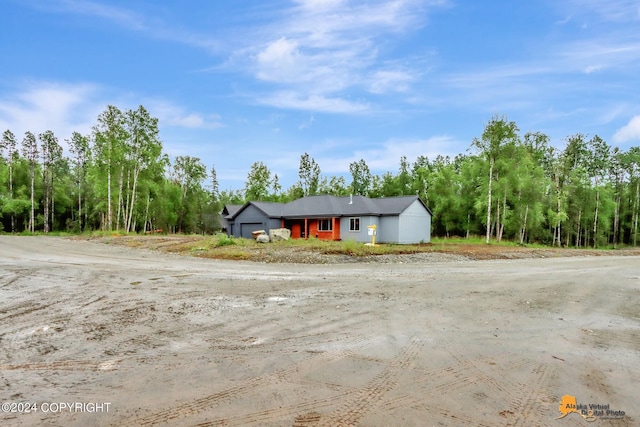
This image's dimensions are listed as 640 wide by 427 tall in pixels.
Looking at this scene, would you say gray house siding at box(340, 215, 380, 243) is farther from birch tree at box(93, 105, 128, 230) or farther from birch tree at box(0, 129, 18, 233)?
birch tree at box(0, 129, 18, 233)

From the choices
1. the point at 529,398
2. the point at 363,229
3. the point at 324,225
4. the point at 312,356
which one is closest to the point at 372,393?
the point at 312,356

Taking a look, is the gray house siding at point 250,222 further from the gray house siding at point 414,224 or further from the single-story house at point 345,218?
the gray house siding at point 414,224

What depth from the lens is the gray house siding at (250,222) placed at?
106 feet

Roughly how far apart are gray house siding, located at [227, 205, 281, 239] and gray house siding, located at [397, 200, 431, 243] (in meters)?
10.6

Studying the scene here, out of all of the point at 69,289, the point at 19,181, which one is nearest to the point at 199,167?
the point at 19,181

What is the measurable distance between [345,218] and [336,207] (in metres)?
1.48

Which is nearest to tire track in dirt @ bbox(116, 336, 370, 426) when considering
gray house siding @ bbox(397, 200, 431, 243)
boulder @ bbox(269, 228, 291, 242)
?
boulder @ bbox(269, 228, 291, 242)

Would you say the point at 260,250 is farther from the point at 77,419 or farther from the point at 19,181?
the point at 19,181

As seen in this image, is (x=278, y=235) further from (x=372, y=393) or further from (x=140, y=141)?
(x=372, y=393)

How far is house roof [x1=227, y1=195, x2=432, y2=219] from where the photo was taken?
30016mm

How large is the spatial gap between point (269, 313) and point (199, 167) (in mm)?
54504

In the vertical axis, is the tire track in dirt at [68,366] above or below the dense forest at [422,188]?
below

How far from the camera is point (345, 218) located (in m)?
30.5

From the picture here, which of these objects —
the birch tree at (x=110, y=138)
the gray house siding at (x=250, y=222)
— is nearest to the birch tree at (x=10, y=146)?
the birch tree at (x=110, y=138)
